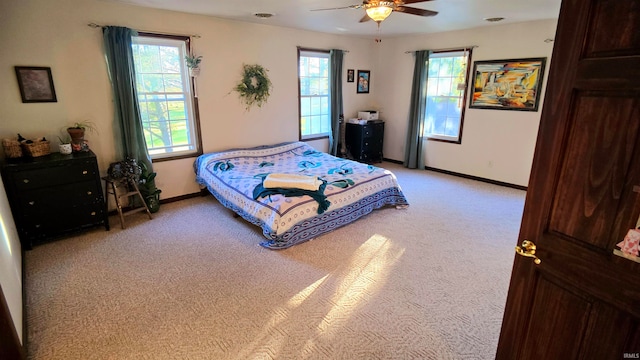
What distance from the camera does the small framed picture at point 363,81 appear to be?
20.4 feet

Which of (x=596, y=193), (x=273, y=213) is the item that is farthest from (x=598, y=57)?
(x=273, y=213)

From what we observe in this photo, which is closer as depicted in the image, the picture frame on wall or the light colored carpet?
the light colored carpet

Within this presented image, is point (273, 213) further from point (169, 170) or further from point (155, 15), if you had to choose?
point (155, 15)

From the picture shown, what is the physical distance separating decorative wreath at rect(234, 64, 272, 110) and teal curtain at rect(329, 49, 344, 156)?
1.29m

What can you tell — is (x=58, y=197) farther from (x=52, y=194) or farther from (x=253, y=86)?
(x=253, y=86)

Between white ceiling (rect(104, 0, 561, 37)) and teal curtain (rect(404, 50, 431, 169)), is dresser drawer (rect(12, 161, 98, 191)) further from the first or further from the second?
teal curtain (rect(404, 50, 431, 169))

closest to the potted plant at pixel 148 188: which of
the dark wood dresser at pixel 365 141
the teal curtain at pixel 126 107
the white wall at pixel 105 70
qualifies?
the teal curtain at pixel 126 107

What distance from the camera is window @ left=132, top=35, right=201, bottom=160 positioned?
388cm

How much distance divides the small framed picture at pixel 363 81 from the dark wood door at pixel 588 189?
5.31 meters

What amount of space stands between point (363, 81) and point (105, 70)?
4.31 meters

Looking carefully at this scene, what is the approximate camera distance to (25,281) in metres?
2.56

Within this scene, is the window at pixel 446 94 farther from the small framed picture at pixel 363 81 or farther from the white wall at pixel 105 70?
the white wall at pixel 105 70

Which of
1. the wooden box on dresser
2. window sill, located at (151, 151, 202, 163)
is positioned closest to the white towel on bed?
window sill, located at (151, 151, 202, 163)

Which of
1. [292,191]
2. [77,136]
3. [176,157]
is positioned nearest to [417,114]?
[292,191]
